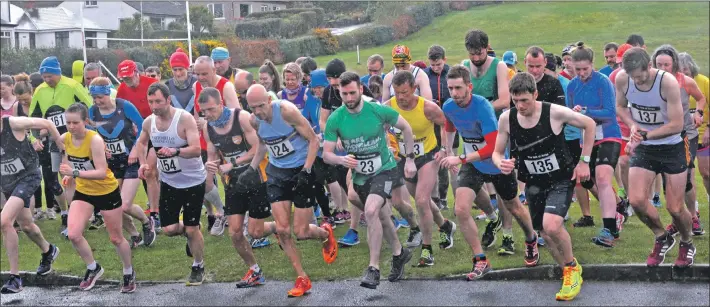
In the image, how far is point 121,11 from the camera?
2653 centimetres

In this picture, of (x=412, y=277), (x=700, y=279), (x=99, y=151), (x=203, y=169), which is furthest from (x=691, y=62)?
(x=99, y=151)

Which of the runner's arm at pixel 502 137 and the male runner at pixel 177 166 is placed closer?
the runner's arm at pixel 502 137

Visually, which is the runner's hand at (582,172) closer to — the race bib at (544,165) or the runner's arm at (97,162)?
the race bib at (544,165)

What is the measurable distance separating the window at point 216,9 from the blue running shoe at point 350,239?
1181 cm

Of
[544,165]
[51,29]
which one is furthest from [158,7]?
[544,165]

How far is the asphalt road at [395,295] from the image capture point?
7.08m

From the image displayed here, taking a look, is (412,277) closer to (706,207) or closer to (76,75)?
(706,207)

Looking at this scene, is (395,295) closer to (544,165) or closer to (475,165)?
(475,165)

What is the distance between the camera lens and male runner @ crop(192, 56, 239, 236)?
9.64 meters

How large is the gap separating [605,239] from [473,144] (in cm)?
172

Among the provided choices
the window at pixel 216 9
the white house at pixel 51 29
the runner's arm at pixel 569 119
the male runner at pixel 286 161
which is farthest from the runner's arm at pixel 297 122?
the white house at pixel 51 29

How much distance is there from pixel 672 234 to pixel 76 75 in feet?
28.4

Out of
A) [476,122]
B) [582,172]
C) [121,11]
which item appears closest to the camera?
[582,172]

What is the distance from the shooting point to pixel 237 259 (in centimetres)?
936
